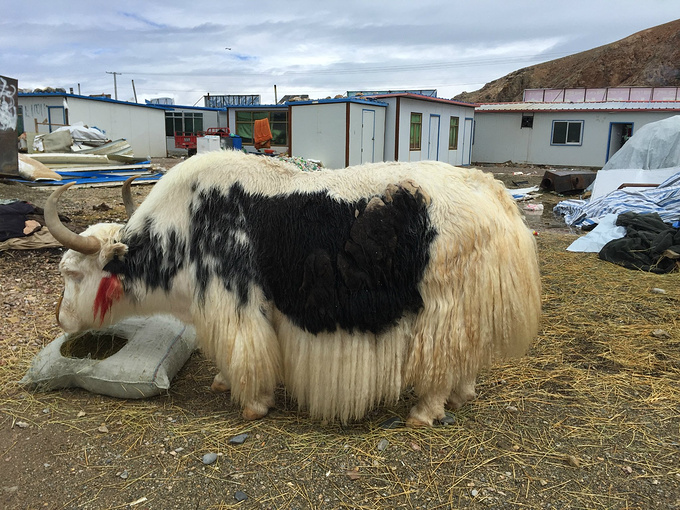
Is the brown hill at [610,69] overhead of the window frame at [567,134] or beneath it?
overhead

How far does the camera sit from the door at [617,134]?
2291 cm

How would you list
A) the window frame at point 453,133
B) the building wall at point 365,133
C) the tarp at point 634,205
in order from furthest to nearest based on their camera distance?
1. the window frame at point 453,133
2. the building wall at point 365,133
3. the tarp at point 634,205

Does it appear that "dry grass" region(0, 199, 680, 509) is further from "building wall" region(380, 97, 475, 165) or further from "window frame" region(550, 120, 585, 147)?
"window frame" region(550, 120, 585, 147)

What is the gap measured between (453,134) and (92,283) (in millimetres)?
20491

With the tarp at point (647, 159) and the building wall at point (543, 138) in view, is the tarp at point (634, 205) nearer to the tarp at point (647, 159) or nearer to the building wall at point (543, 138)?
the tarp at point (647, 159)

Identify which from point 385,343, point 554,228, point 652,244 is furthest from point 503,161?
point 385,343

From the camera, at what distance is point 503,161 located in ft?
83.8

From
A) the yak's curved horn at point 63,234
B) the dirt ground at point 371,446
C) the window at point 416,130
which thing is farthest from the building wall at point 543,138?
the yak's curved horn at point 63,234

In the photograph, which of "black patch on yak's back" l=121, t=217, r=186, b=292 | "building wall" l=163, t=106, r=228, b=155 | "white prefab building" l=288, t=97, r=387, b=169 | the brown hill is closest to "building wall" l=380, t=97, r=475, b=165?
"white prefab building" l=288, t=97, r=387, b=169

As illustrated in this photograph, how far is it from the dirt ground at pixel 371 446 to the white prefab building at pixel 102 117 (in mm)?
20214

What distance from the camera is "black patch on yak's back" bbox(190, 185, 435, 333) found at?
258 cm

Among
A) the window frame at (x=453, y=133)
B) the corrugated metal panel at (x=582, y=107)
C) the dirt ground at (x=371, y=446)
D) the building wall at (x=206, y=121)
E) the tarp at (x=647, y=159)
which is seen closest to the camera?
the dirt ground at (x=371, y=446)

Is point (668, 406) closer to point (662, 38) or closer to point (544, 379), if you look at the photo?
point (544, 379)

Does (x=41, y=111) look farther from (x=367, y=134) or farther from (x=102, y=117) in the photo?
(x=367, y=134)
